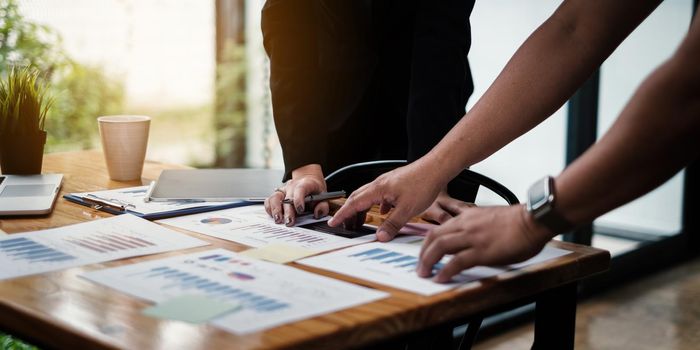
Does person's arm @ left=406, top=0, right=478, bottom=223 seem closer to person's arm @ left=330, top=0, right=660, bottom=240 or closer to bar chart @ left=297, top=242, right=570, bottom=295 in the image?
person's arm @ left=330, top=0, right=660, bottom=240

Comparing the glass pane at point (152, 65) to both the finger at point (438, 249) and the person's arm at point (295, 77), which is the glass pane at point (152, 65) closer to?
the person's arm at point (295, 77)

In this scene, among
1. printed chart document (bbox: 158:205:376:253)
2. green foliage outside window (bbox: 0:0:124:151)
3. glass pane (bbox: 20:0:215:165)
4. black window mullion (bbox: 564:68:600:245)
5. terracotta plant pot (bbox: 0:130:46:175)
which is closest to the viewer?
printed chart document (bbox: 158:205:376:253)

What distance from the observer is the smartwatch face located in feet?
3.21

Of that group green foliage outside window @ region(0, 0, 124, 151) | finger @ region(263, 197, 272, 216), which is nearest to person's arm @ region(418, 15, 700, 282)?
finger @ region(263, 197, 272, 216)

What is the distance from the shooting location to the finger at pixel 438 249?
1.02m

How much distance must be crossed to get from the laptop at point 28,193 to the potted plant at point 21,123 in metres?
0.04

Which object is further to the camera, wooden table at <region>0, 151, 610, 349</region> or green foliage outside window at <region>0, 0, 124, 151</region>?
green foliage outside window at <region>0, 0, 124, 151</region>

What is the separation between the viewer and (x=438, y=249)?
40.4 inches

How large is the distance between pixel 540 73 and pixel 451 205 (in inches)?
11.0

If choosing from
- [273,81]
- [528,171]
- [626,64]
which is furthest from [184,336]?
[626,64]

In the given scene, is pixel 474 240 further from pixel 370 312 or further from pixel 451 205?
pixel 451 205

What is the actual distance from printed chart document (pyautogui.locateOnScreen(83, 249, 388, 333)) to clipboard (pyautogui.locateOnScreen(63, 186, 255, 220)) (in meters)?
0.34

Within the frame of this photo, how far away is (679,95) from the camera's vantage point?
88 centimetres

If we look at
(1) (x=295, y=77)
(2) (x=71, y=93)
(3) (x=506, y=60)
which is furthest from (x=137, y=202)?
(2) (x=71, y=93)
